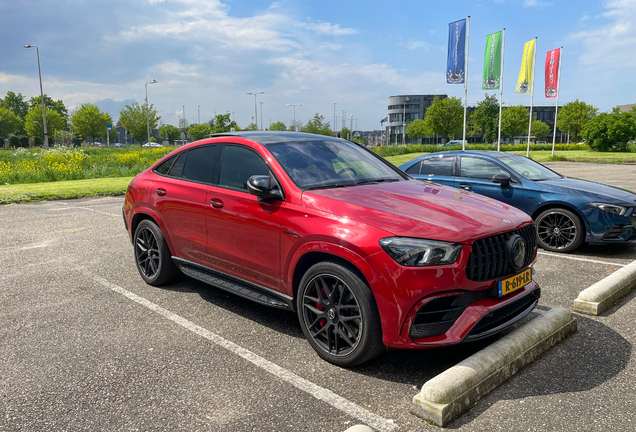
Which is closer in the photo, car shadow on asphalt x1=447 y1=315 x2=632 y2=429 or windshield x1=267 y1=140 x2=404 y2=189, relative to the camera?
car shadow on asphalt x1=447 y1=315 x2=632 y2=429

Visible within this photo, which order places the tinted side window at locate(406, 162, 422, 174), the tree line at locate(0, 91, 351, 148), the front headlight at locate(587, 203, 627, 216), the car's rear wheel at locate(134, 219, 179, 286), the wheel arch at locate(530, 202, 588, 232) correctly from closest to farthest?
the car's rear wheel at locate(134, 219, 179, 286), the front headlight at locate(587, 203, 627, 216), the wheel arch at locate(530, 202, 588, 232), the tinted side window at locate(406, 162, 422, 174), the tree line at locate(0, 91, 351, 148)

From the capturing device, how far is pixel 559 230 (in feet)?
22.8

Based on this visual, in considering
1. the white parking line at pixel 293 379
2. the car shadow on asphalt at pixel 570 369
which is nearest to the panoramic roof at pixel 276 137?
the white parking line at pixel 293 379

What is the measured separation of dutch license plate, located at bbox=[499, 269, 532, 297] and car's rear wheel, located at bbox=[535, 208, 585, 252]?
3813 millimetres

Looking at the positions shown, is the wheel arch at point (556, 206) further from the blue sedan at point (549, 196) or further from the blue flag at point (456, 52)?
the blue flag at point (456, 52)

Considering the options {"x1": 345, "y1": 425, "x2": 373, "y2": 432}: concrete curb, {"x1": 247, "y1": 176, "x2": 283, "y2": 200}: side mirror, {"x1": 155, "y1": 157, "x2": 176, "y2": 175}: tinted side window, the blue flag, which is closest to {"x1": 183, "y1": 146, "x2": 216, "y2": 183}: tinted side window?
{"x1": 155, "y1": 157, "x2": 176, "y2": 175}: tinted side window

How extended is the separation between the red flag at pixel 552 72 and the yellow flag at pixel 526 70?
125 inches

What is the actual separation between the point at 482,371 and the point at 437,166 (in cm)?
579

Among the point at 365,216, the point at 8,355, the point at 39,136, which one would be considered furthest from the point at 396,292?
the point at 39,136

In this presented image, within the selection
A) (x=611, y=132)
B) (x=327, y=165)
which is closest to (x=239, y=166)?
(x=327, y=165)

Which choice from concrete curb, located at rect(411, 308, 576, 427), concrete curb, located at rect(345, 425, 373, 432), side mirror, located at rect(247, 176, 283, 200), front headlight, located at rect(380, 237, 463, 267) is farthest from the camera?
side mirror, located at rect(247, 176, 283, 200)

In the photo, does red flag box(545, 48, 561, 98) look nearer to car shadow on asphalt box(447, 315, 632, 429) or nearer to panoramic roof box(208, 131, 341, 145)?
panoramic roof box(208, 131, 341, 145)

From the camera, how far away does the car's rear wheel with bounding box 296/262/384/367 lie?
306 cm

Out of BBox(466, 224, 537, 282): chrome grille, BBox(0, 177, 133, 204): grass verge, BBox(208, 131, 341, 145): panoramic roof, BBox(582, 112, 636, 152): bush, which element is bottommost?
BBox(0, 177, 133, 204): grass verge
